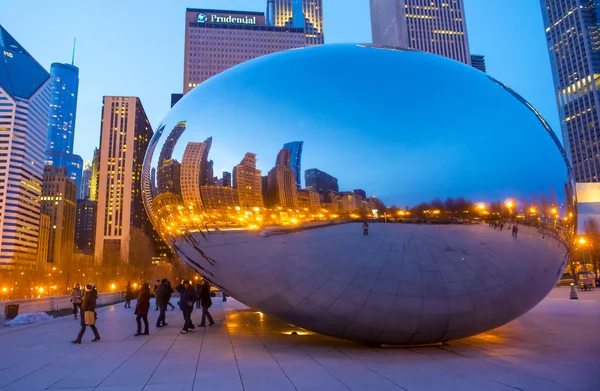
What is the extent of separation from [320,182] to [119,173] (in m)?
184

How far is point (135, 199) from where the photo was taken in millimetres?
176125

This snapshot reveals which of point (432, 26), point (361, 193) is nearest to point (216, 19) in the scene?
point (432, 26)

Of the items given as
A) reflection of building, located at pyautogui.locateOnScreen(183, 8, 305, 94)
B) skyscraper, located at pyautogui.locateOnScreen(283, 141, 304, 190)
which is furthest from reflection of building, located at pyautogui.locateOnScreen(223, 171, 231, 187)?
reflection of building, located at pyautogui.locateOnScreen(183, 8, 305, 94)

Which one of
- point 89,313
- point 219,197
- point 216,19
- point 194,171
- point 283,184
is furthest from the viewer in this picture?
point 216,19

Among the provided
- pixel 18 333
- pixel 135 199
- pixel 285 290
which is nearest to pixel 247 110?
pixel 285 290

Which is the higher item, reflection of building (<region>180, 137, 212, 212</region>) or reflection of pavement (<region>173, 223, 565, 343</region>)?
reflection of building (<region>180, 137, 212, 212</region>)

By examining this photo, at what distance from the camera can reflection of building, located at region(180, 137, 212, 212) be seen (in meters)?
7.03

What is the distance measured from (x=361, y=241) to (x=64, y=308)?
24381 millimetres

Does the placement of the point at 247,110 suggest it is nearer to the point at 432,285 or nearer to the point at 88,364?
the point at 432,285

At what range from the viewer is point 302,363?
6527 mm

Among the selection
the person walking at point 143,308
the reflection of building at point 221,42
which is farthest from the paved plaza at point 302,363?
the reflection of building at point 221,42

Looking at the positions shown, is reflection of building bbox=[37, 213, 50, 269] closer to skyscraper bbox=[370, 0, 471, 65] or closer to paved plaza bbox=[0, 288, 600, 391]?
skyscraper bbox=[370, 0, 471, 65]

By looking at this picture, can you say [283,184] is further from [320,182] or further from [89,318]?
[89,318]

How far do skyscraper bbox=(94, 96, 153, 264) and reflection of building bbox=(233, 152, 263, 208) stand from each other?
550 ft
